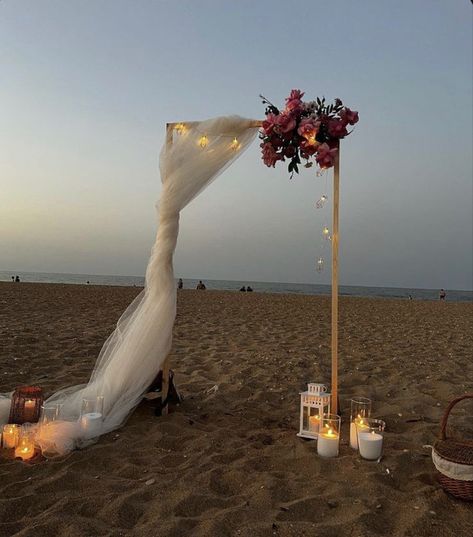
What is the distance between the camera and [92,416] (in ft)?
11.8

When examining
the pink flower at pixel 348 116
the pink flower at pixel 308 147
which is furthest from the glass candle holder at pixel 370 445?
the pink flower at pixel 348 116

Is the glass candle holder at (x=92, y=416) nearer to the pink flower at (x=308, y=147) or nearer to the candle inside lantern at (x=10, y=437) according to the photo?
the candle inside lantern at (x=10, y=437)

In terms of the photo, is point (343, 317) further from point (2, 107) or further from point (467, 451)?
point (2, 107)

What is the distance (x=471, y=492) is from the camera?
2.51 meters

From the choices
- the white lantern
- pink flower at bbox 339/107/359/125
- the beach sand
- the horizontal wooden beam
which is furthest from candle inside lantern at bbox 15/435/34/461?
pink flower at bbox 339/107/359/125

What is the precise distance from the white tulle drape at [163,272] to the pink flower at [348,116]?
91cm

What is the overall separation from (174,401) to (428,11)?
9.45 meters

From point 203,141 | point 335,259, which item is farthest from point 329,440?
point 203,141

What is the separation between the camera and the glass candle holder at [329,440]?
322cm

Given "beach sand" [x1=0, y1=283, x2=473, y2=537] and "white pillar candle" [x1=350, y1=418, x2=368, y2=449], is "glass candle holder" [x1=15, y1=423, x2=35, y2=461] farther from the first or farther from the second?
"white pillar candle" [x1=350, y1=418, x2=368, y2=449]

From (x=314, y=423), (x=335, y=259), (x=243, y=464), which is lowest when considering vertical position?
(x=243, y=464)

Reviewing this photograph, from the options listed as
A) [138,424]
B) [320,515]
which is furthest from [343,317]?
[320,515]

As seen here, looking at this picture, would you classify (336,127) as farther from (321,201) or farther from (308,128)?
(321,201)

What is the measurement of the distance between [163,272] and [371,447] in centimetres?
243
